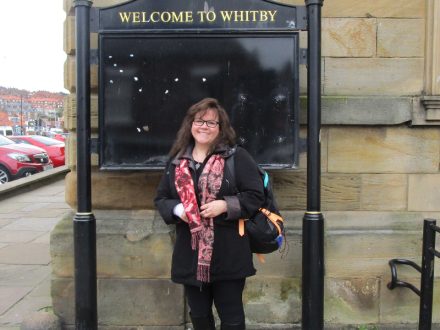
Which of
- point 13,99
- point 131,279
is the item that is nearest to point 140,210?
point 131,279

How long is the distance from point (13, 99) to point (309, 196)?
93132 millimetres

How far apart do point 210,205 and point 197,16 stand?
4.88ft

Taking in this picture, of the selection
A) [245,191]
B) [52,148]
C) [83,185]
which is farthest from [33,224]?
[52,148]

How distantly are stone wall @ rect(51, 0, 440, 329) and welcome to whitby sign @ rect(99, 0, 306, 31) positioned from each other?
0.56m

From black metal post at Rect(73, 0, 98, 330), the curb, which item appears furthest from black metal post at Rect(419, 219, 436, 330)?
the curb

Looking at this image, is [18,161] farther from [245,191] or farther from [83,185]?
[245,191]

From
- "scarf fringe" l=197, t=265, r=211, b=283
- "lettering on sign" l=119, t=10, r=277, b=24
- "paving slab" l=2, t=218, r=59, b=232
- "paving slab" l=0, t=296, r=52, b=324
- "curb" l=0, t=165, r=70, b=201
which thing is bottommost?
"paving slab" l=0, t=296, r=52, b=324

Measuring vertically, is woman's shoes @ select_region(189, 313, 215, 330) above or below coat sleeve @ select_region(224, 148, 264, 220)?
below

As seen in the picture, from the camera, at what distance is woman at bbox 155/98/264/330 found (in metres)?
2.75

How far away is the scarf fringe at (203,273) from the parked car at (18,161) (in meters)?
12.3

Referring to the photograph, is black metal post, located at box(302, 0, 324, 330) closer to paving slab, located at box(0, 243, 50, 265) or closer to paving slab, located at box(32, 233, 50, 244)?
paving slab, located at box(0, 243, 50, 265)

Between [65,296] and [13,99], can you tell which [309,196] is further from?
[13,99]

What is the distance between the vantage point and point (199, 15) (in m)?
3.54

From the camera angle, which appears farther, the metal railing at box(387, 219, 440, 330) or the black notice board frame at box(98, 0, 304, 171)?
the black notice board frame at box(98, 0, 304, 171)
